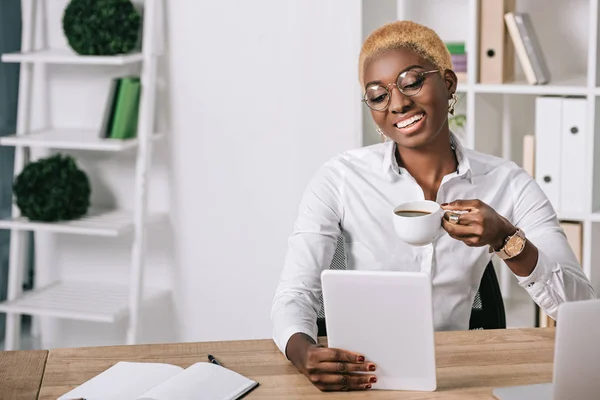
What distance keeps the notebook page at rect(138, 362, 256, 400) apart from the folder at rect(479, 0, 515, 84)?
1757 millimetres

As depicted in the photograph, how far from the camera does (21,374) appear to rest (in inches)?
68.5

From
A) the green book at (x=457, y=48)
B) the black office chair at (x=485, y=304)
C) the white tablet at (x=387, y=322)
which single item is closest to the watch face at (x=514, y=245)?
the black office chair at (x=485, y=304)

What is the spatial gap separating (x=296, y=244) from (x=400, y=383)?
58 cm

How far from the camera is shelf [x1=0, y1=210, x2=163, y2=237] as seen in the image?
11.0 feet

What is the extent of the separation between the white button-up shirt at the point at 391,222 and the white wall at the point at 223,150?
1.14 metres

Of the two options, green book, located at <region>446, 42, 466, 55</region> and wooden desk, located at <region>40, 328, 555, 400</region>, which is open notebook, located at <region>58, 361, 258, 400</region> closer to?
wooden desk, located at <region>40, 328, 555, 400</region>

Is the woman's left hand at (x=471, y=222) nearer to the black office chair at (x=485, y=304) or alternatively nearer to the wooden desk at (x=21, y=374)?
the black office chair at (x=485, y=304)

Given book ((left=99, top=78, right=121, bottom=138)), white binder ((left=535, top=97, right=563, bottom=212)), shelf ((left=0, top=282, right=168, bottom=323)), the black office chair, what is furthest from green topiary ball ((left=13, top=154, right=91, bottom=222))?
white binder ((left=535, top=97, right=563, bottom=212))

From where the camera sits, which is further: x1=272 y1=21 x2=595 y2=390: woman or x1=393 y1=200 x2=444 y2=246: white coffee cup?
x1=272 y1=21 x2=595 y2=390: woman

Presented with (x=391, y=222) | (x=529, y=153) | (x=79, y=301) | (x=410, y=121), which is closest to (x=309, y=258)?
(x=391, y=222)

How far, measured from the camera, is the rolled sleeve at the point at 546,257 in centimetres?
196

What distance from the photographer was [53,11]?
3615mm

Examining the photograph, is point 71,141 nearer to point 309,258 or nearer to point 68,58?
point 68,58

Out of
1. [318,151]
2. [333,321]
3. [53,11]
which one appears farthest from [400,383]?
[53,11]
